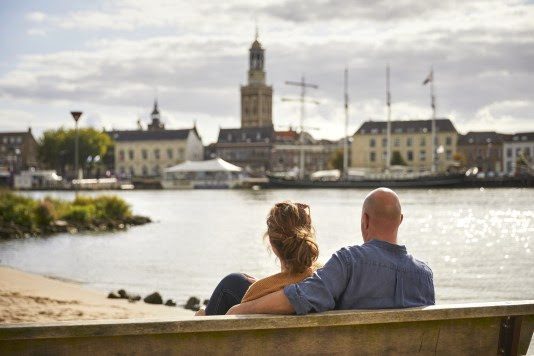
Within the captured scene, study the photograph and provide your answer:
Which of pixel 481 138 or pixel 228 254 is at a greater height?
pixel 481 138

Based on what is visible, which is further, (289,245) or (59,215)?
(59,215)

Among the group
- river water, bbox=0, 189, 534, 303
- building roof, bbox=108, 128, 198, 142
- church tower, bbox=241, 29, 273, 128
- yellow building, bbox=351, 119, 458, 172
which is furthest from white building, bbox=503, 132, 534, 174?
river water, bbox=0, 189, 534, 303

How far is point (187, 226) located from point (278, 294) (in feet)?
131

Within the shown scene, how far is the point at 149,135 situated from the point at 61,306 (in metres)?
140

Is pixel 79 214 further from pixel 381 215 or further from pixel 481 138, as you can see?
pixel 481 138

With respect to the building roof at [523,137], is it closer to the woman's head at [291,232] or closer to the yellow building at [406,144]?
the yellow building at [406,144]

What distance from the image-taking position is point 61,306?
525 inches

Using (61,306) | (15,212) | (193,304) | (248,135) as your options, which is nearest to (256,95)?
(248,135)

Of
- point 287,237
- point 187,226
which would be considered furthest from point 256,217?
point 287,237

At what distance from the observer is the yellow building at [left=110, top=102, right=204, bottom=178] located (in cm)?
14925

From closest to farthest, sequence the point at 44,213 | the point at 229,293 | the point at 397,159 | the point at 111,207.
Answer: the point at 229,293
the point at 44,213
the point at 111,207
the point at 397,159

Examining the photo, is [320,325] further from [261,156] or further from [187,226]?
[261,156]

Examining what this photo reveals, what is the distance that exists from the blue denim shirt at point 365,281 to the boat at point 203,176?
116m

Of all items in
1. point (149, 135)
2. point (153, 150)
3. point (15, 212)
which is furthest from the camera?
point (149, 135)
